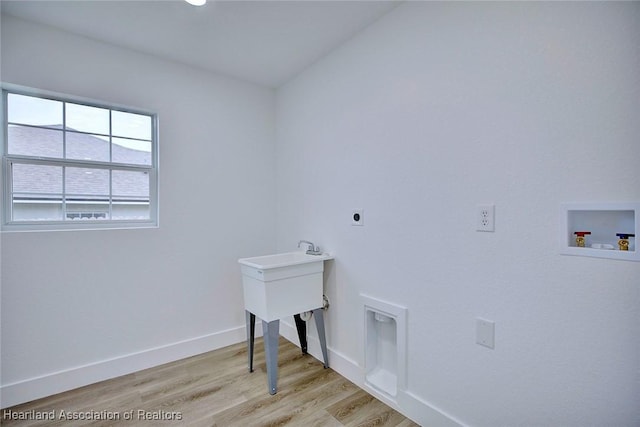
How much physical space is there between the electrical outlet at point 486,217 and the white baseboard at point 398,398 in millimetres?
1024

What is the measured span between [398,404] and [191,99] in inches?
110

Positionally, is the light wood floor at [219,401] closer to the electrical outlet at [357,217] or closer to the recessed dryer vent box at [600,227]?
the electrical outlet at [357,217]

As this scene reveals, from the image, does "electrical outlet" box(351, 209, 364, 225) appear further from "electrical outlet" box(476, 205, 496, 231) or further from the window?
the window

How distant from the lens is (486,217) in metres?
1.42

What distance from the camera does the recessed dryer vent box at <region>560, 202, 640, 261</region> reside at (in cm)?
104

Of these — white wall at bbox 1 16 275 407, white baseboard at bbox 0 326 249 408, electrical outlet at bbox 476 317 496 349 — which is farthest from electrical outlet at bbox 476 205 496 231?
white baseboard at bbox 0 326 249 408

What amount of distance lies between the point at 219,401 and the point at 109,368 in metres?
0.95

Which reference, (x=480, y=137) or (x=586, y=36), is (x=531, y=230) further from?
(x=586, y=36)

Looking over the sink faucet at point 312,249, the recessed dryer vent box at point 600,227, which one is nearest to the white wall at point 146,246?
the sink faucet at point 312,249

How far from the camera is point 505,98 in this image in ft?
4.44

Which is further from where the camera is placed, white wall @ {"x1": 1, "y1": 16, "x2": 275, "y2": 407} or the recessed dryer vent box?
white wall @ {"x1": 1, "y1": 16, "x2": 275, "y2": 407}

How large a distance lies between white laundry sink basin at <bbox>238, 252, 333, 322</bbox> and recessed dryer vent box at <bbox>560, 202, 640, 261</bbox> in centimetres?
149

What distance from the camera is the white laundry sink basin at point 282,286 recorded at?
6.60 ft

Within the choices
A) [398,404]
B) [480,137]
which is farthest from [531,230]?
[398,404]
